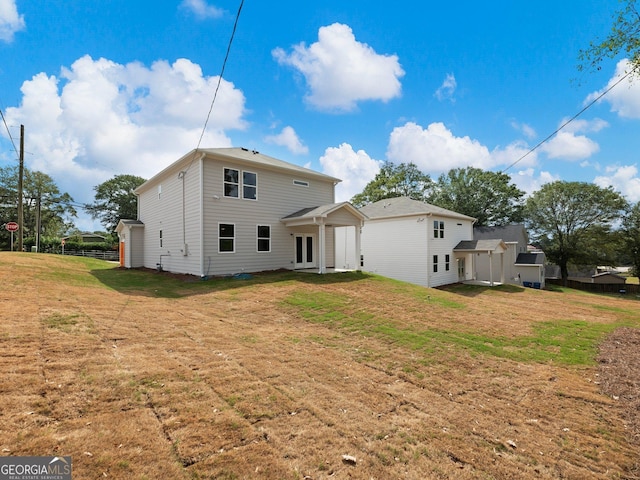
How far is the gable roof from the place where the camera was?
31797 mm

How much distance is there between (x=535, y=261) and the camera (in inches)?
1227

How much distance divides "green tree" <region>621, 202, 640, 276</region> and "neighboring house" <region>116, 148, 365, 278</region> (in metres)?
35.0

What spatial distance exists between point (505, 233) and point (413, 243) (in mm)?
16716

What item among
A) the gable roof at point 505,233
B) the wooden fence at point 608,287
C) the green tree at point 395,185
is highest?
the green tree at point 395,185

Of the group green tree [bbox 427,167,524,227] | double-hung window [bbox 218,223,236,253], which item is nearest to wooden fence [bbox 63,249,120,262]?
double-hung window [bbox 218,223,236,253]

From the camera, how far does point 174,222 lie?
1648 cm

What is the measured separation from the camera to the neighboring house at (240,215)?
1424 cm

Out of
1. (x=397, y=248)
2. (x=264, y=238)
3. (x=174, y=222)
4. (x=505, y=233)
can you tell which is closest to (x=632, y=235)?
(x=505, y=233)

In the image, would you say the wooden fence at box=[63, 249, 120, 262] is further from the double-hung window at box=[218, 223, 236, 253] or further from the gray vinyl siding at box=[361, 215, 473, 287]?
the gray vinyl siding at box=[361, 215, 473, 287]

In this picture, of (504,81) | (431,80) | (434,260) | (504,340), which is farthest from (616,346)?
(434,260)

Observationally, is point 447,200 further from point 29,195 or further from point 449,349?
point 29,195

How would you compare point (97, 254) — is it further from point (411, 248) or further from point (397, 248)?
point (411, 248)

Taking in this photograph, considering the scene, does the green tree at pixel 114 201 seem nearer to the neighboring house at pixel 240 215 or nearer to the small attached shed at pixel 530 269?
the neighboring house at pixel 240 215

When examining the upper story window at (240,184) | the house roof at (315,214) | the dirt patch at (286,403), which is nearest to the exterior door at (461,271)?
the house roof at (315,214)
